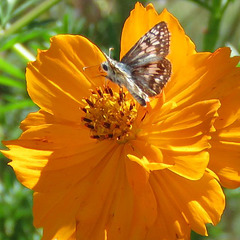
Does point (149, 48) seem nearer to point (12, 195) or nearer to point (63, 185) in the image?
point (63, 185)

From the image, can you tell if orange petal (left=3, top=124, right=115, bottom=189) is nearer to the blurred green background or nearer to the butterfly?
the butterfly

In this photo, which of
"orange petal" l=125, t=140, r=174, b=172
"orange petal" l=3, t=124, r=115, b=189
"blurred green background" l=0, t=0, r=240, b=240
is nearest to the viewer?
"orange petal" l=125, t=140, r=174, b=172

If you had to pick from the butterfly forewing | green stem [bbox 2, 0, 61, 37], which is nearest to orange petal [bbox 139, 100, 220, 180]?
the butterfly forewing

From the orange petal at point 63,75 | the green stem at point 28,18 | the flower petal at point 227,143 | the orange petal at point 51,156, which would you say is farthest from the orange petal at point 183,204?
the green stem at point 28,18

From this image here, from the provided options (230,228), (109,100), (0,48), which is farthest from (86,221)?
(230,228)

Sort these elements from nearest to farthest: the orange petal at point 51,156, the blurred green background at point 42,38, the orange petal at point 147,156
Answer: the orange petal at point 147,156 < the orange petal at point 51,156 < the blurred green background at point 42,38

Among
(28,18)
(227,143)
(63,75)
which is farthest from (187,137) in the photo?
(28,18)

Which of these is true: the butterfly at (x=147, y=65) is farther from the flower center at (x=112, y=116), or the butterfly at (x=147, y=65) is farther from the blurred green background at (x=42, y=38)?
the blurred green background at (x=42, y=38)
